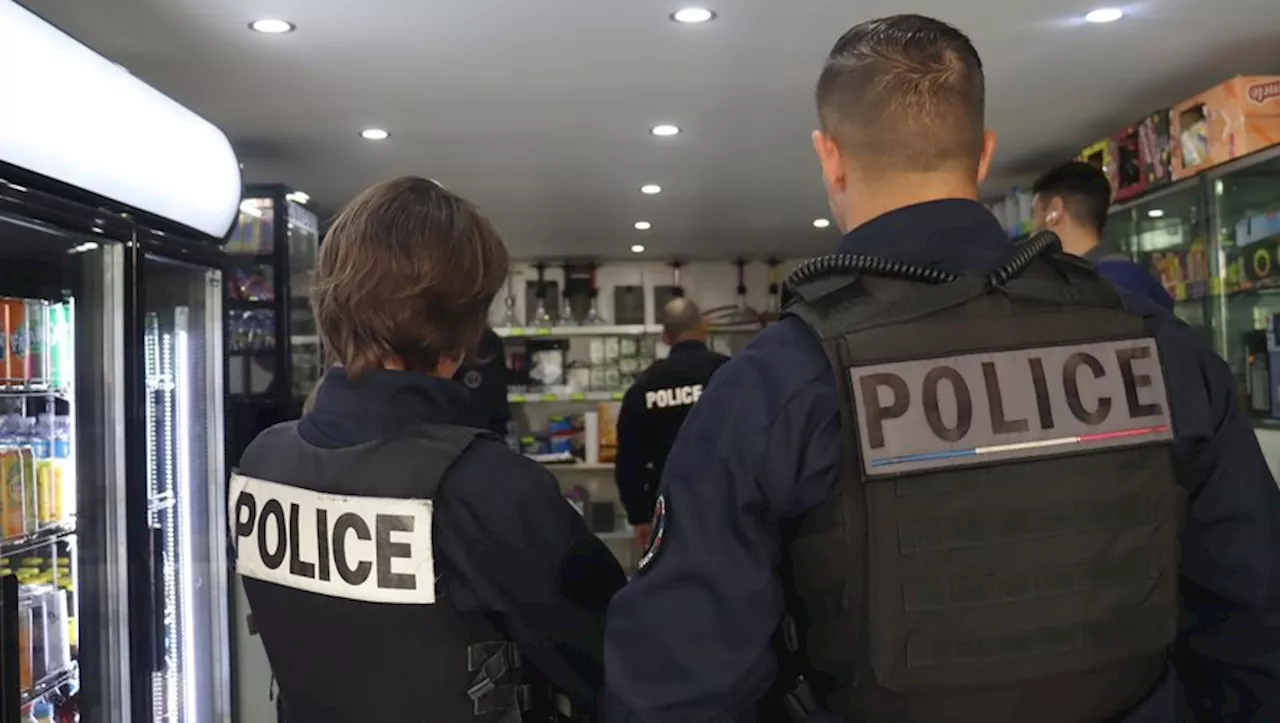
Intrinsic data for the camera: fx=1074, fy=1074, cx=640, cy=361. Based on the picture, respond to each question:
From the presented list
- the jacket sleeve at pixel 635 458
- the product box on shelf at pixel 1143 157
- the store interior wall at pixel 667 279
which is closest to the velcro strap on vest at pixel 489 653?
the jacket sleeve at pixel 635 458

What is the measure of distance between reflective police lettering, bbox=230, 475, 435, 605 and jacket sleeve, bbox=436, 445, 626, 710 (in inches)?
1.6

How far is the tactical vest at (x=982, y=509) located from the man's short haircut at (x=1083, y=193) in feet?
8.40

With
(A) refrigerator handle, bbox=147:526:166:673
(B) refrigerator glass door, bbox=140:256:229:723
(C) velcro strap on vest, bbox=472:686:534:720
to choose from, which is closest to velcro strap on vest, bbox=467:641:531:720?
(C) velcro strap on vest, bbox=472:686:534:720

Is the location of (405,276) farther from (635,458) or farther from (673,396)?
(635,458)

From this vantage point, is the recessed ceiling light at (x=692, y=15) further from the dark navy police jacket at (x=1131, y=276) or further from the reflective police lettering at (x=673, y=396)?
the reflective police lettering at (x=673, y=396)

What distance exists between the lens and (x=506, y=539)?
1436 millimetres

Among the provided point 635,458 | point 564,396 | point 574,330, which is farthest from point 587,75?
point 564,396

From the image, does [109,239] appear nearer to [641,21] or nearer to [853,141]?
[641,21]

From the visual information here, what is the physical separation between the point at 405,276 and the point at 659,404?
329 centimetres

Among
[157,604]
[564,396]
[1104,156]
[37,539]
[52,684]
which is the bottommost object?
[52,684]

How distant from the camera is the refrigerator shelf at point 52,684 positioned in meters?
2.40

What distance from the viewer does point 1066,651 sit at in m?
1.22

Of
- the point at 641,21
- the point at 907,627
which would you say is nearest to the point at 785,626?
the point at 907,627

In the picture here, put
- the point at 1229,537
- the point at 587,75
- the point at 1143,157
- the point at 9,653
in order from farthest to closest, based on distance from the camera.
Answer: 1. the point at 1143,157
2. the point at 587,75
3. the point at 9,653
4. the point at 1229,537
